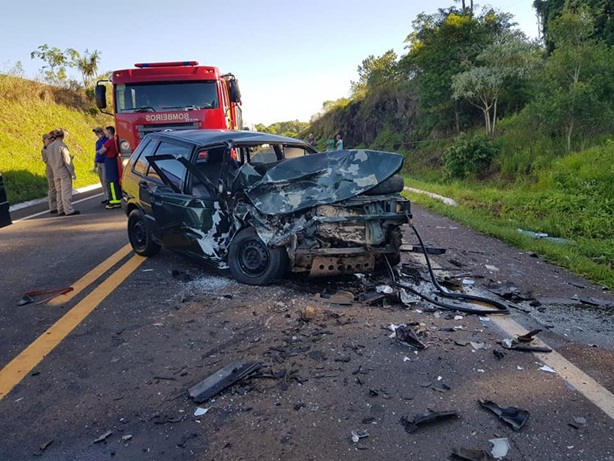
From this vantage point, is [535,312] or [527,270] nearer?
[535,312]

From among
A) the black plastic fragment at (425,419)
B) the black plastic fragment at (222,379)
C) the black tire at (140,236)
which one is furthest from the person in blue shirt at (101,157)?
the black plastic fragment at (425,419)

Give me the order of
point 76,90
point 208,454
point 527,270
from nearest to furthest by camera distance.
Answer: point 208,454, point 527,270, point 76,90

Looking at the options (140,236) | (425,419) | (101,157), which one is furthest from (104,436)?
(101,157)

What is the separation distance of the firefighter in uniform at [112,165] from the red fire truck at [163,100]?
A: 1115mm

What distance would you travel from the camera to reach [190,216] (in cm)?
534

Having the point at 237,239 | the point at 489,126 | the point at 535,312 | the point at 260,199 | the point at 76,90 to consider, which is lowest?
the point at 535,312

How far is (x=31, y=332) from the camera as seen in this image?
13.1ft

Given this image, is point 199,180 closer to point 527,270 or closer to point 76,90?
point 527,270

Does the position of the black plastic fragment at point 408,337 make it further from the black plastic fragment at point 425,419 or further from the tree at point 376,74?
the tree at point 376,74

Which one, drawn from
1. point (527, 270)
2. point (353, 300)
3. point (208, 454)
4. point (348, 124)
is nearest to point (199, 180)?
point (353, 300)

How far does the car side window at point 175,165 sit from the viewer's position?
5.58m

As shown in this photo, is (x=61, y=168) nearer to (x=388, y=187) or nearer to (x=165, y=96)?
(x=165, y=96)

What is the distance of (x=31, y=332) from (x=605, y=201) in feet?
33.6

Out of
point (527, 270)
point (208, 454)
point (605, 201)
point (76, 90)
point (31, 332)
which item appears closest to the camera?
point (208, 454)
